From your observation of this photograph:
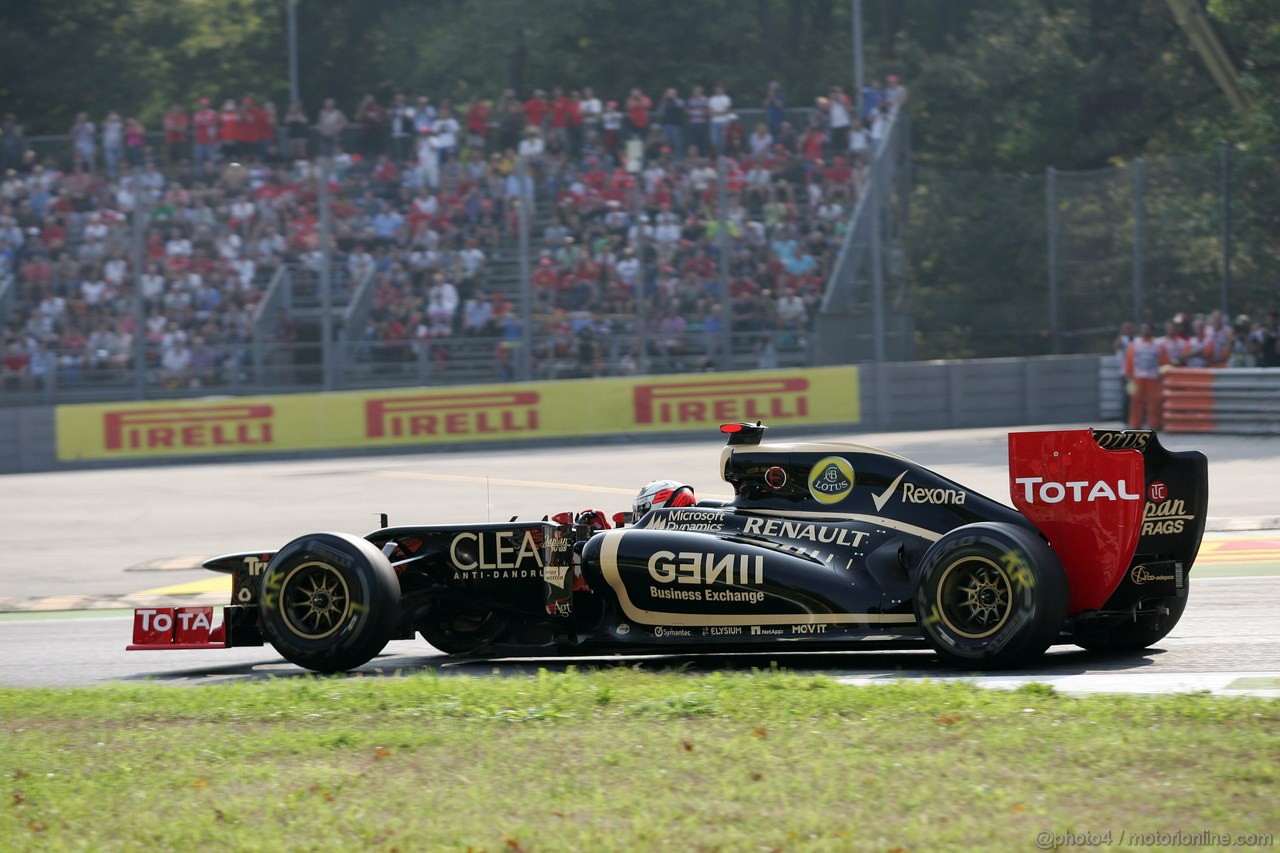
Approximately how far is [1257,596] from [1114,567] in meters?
2.85

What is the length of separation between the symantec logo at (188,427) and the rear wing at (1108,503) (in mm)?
19450

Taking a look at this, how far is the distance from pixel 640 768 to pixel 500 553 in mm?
3159

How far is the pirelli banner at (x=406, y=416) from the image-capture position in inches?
1019

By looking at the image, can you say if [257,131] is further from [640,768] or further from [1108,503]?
[640,768]

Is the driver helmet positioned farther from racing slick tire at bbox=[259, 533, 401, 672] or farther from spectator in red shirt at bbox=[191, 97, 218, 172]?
spectator in red shirt at bbox=[191, 97, 218, 172]

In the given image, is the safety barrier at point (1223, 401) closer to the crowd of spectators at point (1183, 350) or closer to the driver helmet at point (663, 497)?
the crowd of spectators at point (1183, 350)

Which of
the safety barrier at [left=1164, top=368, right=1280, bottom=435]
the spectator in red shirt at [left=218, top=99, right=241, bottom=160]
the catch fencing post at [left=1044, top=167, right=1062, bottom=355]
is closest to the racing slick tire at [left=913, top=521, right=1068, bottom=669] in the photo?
the safety barrier at [left=1164, top=368, right=1280, bottom=435]

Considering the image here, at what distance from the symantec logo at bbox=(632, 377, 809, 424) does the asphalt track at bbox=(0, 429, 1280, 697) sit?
1.47ft

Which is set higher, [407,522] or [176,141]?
[176,141]

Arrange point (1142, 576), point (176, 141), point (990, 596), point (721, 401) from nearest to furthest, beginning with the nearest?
point (990, 596) < point (1142, 576) < point (721, 401) < point (176, 141)

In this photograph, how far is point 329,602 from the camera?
351 inches

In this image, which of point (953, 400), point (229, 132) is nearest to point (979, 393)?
point (953, 400)

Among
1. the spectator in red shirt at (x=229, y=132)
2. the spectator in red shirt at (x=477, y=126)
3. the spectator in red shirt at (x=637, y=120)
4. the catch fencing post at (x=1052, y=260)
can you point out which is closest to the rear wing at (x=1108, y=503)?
the catch fencing post at (x=1052, y=260)

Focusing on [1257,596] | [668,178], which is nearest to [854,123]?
[668,178]
